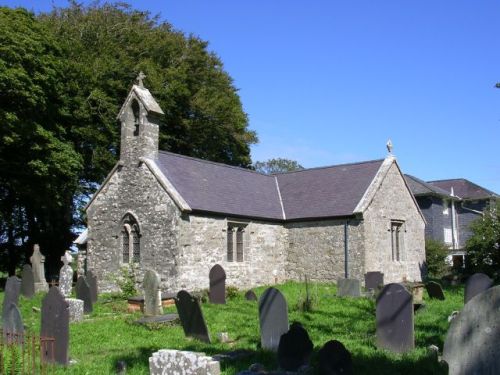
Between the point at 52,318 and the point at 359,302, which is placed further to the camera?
the point at 359,302

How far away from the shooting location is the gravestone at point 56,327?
31.2 feet

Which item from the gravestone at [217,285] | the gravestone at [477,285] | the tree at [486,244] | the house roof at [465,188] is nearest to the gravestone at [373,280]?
the gravestone at [217,285]

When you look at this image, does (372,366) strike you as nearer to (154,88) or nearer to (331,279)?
(331,279)

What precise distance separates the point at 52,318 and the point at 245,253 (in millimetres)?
14729

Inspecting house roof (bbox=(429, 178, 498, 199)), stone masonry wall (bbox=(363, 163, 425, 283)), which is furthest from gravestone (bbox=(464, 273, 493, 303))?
house roof (bbox=(429, 178, 498, 199))

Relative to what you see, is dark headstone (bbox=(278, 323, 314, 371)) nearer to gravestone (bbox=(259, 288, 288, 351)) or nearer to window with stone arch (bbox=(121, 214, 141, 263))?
gravestone (bbox=(259, 288, 288, 351))

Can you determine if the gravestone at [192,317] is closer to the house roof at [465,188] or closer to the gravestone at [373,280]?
the gravestone at [373,280]

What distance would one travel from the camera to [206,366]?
6418 mm

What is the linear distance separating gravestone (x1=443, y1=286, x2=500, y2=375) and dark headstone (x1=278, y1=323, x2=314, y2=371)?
2.36 m

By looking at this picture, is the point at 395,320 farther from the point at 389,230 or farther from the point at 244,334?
the point at 389,230

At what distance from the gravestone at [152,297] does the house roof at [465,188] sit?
1452 inches

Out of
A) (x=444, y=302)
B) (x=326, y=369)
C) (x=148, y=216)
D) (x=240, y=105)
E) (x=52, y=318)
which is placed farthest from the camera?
(x=240, y=105)

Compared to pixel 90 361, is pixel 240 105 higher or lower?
higher

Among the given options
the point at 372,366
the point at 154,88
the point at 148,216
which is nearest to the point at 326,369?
the point at 372,366
